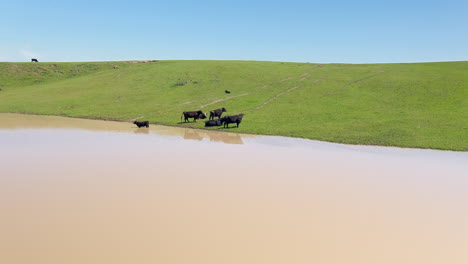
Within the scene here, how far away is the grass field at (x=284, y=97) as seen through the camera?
2830 centimetres

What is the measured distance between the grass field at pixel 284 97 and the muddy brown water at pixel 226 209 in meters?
11.8

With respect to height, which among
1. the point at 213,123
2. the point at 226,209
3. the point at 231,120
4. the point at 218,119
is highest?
the point at 218,119

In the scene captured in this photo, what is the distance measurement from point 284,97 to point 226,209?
125 feet

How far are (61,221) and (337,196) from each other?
8442mm

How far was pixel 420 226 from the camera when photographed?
27.8ft

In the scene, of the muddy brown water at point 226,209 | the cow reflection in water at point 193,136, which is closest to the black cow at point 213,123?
the cow reflection in water at point 193,136

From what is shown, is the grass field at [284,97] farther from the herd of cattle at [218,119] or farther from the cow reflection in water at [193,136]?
the cow reflection in water at [193,136]

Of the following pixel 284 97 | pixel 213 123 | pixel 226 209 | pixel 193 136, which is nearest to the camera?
pixel 226 209

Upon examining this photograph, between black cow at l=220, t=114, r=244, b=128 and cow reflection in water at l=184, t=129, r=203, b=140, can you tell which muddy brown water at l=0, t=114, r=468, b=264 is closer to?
cow reflection in water at l=184, t=129, r=203, b=140

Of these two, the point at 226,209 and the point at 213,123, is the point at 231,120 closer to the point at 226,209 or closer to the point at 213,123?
the point at 213,123

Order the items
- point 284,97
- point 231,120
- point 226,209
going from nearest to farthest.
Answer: point 226,209, point 231,120, point 284,97

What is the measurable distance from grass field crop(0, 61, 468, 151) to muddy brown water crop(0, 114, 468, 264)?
464 inches

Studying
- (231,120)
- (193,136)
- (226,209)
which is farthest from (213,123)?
(226,209)

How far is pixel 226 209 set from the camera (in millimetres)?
9227
